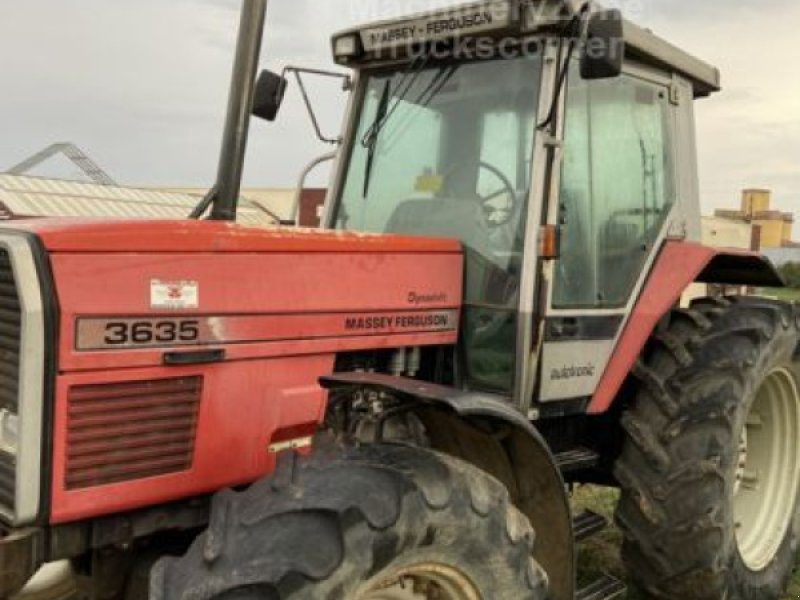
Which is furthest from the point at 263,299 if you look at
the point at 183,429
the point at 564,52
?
the point at 564,52

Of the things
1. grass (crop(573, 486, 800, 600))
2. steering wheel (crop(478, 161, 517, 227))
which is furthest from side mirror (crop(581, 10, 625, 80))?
grass (crop(573, 486, 800, 600))

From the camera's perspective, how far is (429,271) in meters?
3.25

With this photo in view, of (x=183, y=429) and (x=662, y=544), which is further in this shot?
(x=662, y=544)

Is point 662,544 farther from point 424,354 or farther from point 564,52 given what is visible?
point 564,52

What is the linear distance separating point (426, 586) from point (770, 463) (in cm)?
259

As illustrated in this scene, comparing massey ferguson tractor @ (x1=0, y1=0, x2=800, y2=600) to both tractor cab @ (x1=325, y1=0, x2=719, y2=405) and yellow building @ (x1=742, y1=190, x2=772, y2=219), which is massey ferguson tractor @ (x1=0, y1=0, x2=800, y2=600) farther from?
yellow building @ (x1=742, y1=190, x2=772, y2=219)

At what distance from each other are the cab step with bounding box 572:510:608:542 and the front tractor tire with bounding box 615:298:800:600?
0.52ft

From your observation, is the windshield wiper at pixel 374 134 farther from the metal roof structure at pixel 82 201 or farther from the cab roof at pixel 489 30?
the metal roof structure at pixel 82 201

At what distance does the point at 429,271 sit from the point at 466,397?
808 millimetres

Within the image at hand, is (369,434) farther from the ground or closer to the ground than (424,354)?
closer to the ground

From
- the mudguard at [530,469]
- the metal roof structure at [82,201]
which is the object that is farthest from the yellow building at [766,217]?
the mudguard at [530,469]

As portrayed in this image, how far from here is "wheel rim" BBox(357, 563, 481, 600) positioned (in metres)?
2.43

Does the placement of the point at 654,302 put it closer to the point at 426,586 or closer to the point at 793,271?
the point at 426,586

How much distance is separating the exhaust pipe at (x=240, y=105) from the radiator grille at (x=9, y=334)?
902mm
